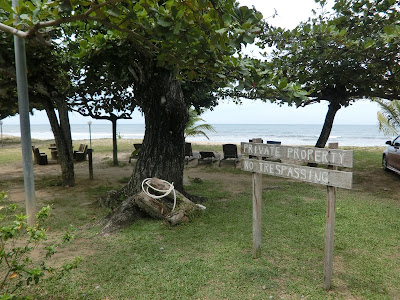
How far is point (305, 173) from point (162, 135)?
14.1 feet

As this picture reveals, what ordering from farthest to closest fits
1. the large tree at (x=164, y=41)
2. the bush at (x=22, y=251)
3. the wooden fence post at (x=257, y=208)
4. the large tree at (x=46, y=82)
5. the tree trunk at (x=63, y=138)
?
the tree trunk at (x=63, y=138) < the large tree at (x=46, y=82) < the wooden fence post at (x=257, y=208) < the large tree at (x=164, y=41) < the bush at (x=22, y=251)

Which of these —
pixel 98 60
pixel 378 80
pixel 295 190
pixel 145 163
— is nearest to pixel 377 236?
Answer: pixel 295 190

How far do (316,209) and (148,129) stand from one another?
450cm

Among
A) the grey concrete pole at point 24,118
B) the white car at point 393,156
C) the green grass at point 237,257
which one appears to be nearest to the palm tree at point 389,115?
the white car at point 393,156

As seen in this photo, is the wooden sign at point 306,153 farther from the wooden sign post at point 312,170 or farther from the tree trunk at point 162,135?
the tree trunk at point 162,135

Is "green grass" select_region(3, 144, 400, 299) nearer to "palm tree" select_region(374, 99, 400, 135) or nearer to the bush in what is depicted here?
the bush

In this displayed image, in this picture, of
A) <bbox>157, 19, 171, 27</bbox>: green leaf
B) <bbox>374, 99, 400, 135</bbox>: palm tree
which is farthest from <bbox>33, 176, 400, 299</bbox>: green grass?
<bbox>374, 99, 400, 135</bbox>: palm tree

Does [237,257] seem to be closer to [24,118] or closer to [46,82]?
[24,118]

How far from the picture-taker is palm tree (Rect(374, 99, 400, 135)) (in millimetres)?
17239

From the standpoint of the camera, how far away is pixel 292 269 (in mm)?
3928

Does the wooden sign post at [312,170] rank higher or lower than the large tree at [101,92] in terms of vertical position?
lower

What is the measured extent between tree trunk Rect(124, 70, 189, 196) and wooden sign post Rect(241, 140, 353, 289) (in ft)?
10.1

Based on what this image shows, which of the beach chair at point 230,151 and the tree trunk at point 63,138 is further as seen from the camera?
the beach chair at point 230,151

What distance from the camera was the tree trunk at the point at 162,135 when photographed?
275 inches
